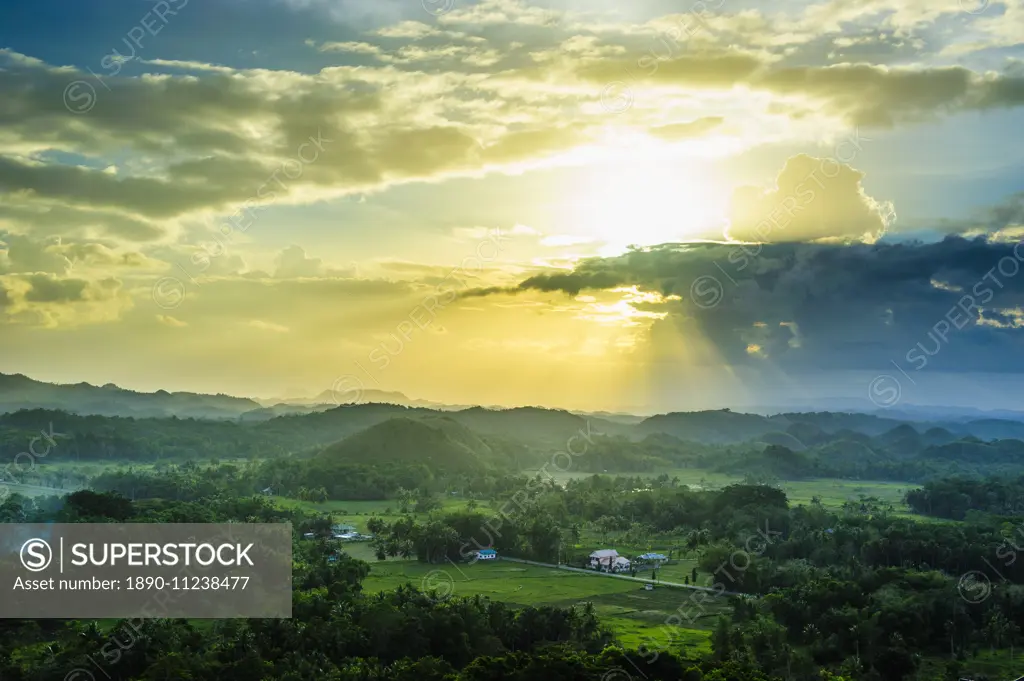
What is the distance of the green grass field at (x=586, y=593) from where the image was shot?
3881 centimetres

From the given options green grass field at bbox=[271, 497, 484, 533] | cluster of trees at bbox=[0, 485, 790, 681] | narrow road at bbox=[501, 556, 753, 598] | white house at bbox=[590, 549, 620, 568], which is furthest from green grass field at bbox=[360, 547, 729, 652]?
green grass field at bbox=[271, 497, 484, 533]

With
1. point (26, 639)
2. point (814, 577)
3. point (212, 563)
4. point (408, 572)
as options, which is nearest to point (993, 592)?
point (814, 577)

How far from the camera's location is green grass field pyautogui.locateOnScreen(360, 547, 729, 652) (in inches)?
1528

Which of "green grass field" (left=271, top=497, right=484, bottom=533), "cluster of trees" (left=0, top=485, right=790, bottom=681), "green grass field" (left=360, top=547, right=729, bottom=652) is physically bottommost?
"green grass field" (left=360, top=547, right=729, bottom=652)

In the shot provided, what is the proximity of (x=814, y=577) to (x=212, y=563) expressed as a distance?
31314 millimetres

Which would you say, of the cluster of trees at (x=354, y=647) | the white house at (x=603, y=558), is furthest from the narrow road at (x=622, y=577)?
the cluster of trees at (x=354, y=647)

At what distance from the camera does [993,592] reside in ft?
138

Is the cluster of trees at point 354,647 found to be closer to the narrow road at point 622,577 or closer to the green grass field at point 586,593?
the green grass field at point 586,593

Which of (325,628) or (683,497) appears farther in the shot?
(683,497)

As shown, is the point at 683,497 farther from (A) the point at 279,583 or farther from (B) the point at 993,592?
(A) the point at 279,583

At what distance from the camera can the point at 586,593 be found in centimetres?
4666

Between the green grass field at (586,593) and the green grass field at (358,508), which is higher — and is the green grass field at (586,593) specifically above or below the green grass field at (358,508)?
below

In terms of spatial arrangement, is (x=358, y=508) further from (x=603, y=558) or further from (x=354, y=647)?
(x=354, y=647)

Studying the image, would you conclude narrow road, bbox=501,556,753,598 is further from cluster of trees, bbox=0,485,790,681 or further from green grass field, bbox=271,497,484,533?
green grass field, bbox=271,497,484,533
